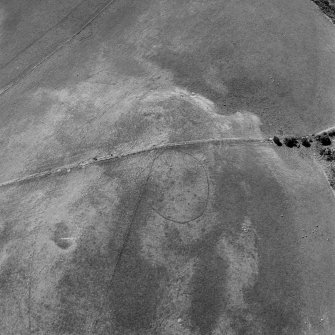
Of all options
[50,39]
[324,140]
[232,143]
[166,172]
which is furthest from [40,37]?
[324,140]

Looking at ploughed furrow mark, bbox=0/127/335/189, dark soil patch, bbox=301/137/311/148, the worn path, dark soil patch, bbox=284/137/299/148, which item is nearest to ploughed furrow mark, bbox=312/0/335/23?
the worn path

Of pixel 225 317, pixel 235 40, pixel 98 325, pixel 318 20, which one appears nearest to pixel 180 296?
pixel 225 317

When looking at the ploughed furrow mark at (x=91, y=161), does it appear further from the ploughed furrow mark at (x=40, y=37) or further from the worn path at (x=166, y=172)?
the ploughed furrow mark at (x=40, y=37)

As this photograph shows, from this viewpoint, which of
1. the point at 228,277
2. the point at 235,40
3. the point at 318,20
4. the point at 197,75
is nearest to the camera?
the point at 228,277

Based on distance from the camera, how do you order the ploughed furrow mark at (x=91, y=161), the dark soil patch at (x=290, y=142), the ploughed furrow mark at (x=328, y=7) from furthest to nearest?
the ploughed furrow mark at (x=328, y=7) → the dark soil patch at (x=290, y=142) → the ploughed furrow mark at (x=91, y=161)

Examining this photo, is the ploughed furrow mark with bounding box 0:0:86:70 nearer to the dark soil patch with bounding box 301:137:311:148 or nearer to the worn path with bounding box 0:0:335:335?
the worn path with bounding box 0:0:335:335

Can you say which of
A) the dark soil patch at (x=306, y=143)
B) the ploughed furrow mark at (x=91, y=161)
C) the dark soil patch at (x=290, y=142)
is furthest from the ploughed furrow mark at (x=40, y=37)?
the dark soil patch at (x=306, y=143)

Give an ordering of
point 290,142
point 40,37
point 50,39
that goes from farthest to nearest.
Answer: point 40,37, point 50,39, point 290,142

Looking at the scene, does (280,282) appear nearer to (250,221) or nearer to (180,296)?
(250,221)

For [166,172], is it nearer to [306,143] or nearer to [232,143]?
[232,143]
